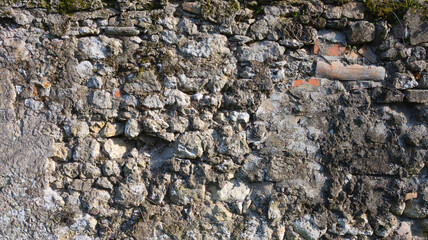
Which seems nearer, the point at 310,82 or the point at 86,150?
the point at 86,150

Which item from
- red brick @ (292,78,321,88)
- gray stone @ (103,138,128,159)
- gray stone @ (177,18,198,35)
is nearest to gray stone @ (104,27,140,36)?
gray stone @ (177,18,198,35)

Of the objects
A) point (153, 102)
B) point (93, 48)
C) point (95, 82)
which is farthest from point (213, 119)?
point (93, 48)

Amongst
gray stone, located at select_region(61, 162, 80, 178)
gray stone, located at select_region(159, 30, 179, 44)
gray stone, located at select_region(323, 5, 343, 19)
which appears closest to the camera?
gray stone, located at select_region(61, 162, 80, 178)

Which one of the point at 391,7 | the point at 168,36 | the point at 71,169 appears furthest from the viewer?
the point at 391,7

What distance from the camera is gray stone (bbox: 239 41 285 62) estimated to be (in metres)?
2.38

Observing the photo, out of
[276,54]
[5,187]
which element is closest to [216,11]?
[276,54]

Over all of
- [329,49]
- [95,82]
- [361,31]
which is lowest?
[95,82]

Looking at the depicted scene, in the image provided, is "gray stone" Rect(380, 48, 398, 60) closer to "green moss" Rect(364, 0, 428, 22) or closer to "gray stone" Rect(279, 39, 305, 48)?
"green moss" Rect(364, 0, 428, 22)

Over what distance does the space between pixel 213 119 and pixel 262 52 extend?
0.58 metres

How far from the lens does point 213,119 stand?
7.70 ft

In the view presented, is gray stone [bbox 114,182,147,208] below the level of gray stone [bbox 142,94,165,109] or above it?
below

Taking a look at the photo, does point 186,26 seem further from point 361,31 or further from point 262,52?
point 361,31

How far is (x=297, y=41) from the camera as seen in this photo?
240cm

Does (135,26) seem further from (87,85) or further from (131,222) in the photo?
(131,222)
